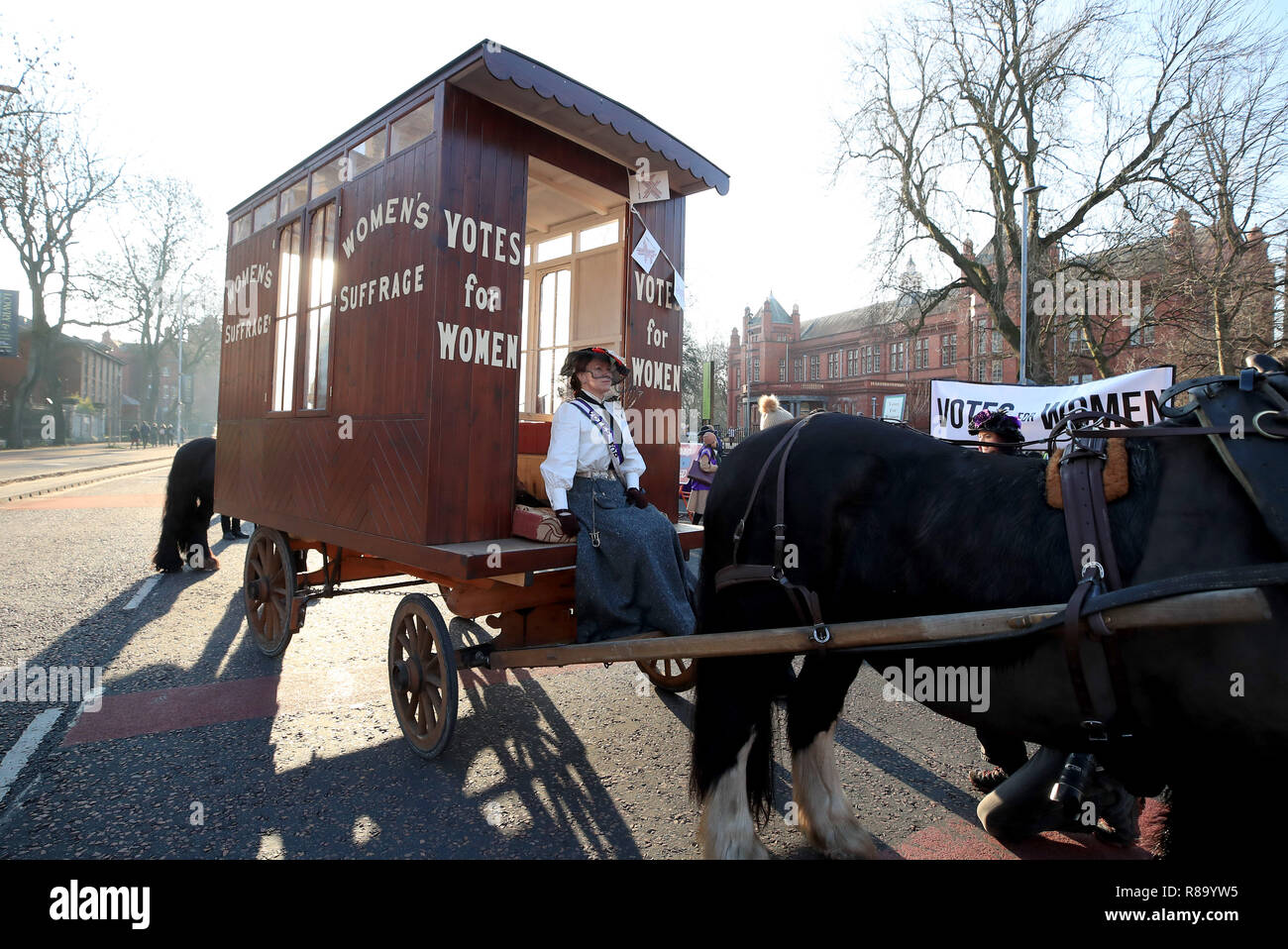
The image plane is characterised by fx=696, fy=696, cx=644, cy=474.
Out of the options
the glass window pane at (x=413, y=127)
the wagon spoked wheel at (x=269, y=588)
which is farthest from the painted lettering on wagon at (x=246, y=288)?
the glass window pane at (x=413, y=127)

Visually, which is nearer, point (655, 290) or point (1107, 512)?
point (1107, 512)

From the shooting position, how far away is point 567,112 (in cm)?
365

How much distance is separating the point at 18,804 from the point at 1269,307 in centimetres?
1878

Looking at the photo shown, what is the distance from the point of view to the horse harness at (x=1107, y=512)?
1.64 meters

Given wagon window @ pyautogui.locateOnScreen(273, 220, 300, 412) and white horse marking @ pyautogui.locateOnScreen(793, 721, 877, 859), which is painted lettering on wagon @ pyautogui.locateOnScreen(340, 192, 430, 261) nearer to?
wagon window @ pyautogui.locateOnScreen(273, 220, 300, 412)

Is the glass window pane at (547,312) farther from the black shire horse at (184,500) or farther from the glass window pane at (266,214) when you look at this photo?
the black shire horse at (184,500)

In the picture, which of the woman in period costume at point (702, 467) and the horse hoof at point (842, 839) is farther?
the woman in period costume at point (702, 467)

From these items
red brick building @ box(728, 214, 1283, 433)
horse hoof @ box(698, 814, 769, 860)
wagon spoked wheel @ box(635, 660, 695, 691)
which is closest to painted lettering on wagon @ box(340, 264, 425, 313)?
wagon spoked wheel @ box(635, 660, 695, 691)

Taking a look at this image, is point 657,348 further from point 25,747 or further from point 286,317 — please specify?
point 25,747

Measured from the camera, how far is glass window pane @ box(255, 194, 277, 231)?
519cm

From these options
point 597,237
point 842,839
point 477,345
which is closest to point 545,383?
point 597,237

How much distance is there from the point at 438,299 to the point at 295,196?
233 cm
